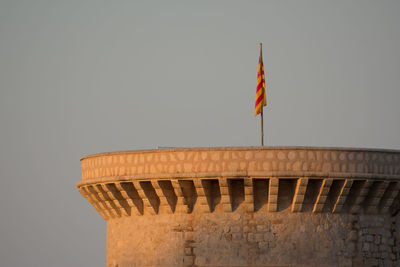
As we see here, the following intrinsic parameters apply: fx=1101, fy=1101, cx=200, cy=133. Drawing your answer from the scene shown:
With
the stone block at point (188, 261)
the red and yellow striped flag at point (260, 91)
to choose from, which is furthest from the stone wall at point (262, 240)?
the red and yellow striped flag at point (260, 91)

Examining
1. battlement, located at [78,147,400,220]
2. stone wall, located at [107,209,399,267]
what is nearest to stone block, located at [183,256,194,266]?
stone wall, located at [107,209,399,267]

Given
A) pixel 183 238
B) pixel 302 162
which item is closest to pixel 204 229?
pixel 183 238

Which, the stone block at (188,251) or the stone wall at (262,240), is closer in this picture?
the stone wall at (262,240)

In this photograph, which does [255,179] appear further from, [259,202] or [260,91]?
[260,91]

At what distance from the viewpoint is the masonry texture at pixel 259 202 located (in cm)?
2728

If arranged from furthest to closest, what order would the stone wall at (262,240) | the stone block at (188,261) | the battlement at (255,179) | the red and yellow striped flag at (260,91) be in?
the red and yellow striped flag at (260,91), the stone block at (188,261), the stone wall at (262,240), the battlement at (255,179)

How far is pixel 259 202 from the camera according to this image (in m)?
27.7

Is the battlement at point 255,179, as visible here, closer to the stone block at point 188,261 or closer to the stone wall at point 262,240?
the stone wall at point 262,240

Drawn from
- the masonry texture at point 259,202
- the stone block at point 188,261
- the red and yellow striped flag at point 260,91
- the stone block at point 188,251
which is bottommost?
the stone block at point 188,261

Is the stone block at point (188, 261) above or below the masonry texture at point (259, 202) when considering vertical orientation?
below

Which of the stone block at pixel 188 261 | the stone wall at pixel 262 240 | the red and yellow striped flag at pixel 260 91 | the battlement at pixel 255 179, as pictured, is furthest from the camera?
the red and yellow striped flag at pixel 260 91

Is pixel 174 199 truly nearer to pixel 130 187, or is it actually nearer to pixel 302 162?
pixel 130 187

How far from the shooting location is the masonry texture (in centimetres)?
2728

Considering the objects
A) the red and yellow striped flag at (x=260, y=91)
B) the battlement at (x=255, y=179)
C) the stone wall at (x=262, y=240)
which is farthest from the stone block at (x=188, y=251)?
the red and yellow striped flag at (x=260, y=91)
